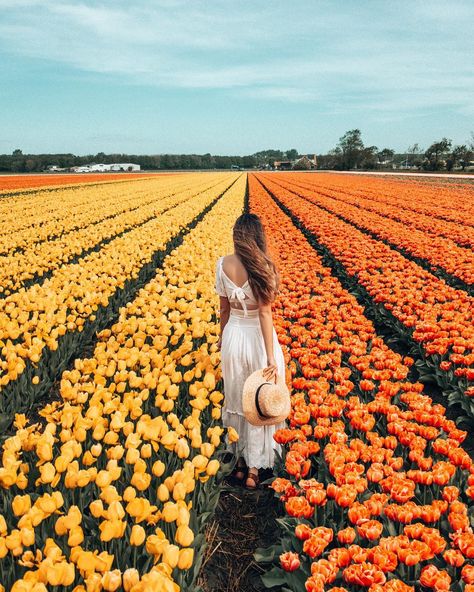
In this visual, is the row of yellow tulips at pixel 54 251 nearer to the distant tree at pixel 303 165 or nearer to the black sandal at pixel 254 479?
the black sandal at pixel 254 479

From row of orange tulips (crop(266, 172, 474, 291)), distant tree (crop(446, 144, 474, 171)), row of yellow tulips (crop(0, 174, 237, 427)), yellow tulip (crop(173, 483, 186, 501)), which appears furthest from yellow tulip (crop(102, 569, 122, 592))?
distant tree (crop(446, 144, 474, 171))

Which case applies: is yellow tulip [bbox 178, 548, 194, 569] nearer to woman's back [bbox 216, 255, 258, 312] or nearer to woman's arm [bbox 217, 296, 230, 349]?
woman's back [bbox 216, 255, 258, 312]

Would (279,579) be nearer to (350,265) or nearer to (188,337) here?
(188,337)

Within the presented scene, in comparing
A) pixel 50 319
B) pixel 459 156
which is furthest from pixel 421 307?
pixel 459 156

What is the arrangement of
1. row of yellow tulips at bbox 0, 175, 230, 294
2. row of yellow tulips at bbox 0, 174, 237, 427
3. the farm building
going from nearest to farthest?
row of yellow tulips at bbox 0, 174, 237, 427
row of yellow tulips at bbox 0, 175, 230, 294
the farm building

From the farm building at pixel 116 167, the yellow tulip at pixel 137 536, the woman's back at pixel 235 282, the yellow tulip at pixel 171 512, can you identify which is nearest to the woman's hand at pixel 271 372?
the woman's back at pixel 235 282

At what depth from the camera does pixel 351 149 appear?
113688 millimetres

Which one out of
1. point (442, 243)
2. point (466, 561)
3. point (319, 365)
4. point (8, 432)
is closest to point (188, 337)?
point (319, 365)

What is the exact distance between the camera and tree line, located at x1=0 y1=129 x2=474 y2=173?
8006 cm

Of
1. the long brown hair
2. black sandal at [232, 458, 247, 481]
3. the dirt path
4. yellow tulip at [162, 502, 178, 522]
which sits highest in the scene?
the long brown hair

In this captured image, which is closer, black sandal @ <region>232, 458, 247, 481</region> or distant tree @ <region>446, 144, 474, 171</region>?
black sandal @ <region>232, 458, 247, 481</region>

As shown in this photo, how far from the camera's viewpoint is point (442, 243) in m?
10.8

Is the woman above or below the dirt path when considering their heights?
above

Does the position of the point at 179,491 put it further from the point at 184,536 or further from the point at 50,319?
the point at 50,319
